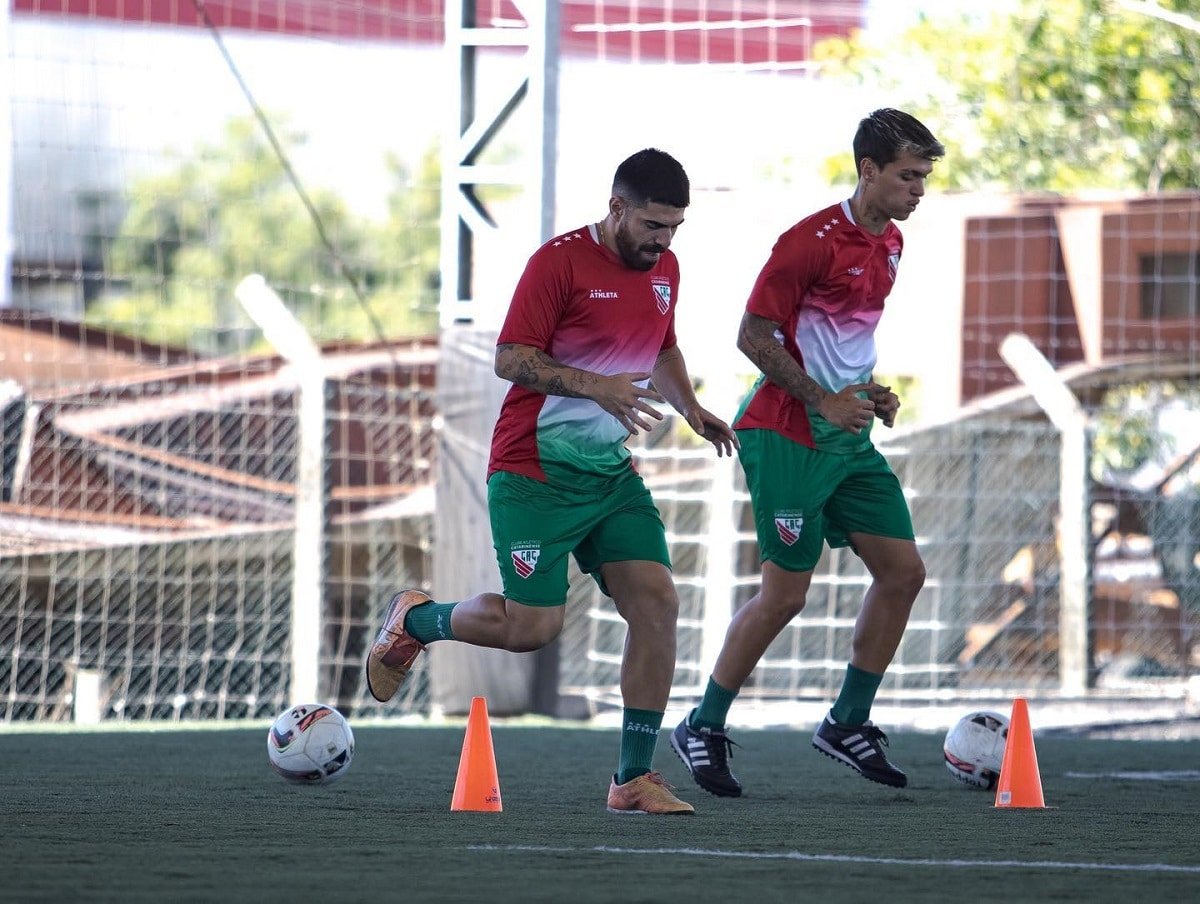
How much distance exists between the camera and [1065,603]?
1339 centimetres

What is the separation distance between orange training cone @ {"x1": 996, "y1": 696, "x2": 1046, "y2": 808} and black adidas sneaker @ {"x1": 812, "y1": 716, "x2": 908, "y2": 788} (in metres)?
0.57

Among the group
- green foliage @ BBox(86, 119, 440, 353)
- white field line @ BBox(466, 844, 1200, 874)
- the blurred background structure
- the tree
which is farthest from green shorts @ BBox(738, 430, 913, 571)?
green foliage @ BBox(86, 119, 440, 353)

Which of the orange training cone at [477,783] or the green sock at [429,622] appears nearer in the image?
the orange training cone at [477,783]

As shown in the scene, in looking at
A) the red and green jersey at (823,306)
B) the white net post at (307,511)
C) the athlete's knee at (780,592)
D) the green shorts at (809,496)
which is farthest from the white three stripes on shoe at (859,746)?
the white net post at (307,511)

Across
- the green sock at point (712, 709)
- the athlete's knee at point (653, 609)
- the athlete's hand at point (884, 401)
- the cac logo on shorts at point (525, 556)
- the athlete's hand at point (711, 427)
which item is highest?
the athlete's hand at point (884, 401)

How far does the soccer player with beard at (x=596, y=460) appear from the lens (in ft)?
18.3

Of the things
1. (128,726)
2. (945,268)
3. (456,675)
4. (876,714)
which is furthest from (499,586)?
(945,268)

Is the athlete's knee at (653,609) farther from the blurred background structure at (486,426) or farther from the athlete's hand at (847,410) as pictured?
the blurred background structure at (486,426)

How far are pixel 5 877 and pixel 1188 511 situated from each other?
42.2ft

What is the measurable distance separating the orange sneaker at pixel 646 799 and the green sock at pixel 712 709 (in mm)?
808

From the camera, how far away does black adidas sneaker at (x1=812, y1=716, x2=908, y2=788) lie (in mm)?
Answer: 6527

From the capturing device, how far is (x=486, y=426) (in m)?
10.9

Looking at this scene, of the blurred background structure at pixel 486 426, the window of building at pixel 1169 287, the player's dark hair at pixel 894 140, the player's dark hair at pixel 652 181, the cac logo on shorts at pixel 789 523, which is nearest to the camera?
the player's dark hair at pixel 652 181

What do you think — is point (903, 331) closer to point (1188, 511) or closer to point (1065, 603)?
point (1188, 511)
